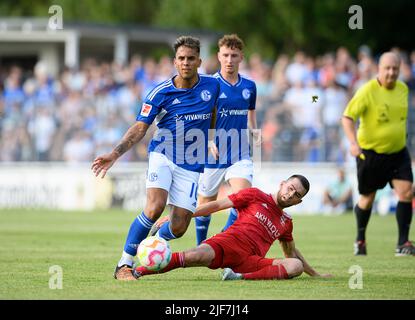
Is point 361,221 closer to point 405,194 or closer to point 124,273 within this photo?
point 405,194

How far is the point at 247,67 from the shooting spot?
28922 mm

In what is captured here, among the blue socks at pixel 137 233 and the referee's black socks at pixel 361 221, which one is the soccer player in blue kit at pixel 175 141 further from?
the referee's black socks at pixel 361 221

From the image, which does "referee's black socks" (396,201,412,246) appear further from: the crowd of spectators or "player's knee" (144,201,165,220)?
the crowd of spectators

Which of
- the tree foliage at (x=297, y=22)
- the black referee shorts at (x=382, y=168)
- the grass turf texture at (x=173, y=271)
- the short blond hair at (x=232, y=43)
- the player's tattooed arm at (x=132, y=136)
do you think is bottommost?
the grass turf texture at (x=173, y=271)

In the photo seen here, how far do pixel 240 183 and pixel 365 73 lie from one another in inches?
524

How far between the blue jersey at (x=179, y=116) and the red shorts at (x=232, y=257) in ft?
3.16

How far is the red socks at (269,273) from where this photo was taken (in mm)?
10391

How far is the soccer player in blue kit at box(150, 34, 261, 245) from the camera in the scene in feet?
40.6

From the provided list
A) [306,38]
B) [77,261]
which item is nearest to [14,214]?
[77,261]

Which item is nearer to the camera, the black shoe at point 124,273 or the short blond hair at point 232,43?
the black shoe at point 124,273

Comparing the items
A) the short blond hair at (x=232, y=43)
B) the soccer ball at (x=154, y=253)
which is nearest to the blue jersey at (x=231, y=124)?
the short blond hair at (x=232, y=43)

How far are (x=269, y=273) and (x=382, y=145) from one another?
14.1ft

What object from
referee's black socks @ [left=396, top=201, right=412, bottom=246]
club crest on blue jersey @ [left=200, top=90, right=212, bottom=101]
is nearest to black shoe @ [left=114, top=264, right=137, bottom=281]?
club crest on blue jersey @ [left=200, top=90, right=212, bottom=101]

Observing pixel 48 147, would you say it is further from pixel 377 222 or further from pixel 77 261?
pixel 77 261
